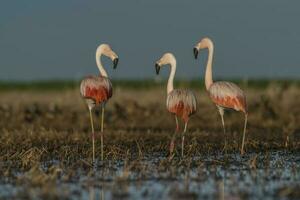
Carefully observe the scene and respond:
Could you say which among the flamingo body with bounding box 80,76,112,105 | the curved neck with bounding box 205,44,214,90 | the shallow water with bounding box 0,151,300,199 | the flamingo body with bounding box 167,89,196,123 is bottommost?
the shallow water with bounding box 0,151,300,199

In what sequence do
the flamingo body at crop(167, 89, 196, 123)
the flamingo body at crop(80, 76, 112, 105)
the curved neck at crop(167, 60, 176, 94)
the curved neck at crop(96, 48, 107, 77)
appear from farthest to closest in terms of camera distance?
the curved neck at crop(167, 60, 176, 94)
the curved neck at crop(96, 48, 107, 77)
the flamingo body at crop(167, 89, 196, 123)
the flamingo body at crop(80, 76, 112, 105)

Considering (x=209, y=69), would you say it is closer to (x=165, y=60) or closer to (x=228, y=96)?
(x=165, y=60)

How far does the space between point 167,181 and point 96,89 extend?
3.57 m

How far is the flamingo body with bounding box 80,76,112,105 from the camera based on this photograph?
42.4ft

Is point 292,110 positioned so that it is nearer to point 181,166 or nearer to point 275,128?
point 275,128

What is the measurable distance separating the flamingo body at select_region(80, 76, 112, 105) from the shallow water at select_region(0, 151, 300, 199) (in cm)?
157

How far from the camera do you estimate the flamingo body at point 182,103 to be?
13062 mm

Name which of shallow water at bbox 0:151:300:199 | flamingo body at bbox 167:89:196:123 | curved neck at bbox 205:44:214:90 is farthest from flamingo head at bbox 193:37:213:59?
shallow water at bbox 0:151:300:199

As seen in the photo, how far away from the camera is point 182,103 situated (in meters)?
13.1

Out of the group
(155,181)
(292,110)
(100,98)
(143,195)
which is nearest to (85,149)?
(100,98)

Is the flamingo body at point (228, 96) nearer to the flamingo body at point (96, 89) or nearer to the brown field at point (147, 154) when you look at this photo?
the brown field at point (147, 154)

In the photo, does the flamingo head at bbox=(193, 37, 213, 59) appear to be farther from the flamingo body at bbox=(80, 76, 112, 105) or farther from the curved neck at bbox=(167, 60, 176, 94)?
the flamingo body at bbox=(80, 76, 112, 105)

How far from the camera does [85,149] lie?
1350cm

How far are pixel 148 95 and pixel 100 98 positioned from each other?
34.1 feet
